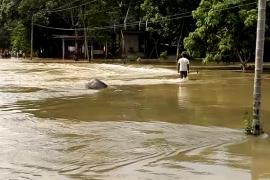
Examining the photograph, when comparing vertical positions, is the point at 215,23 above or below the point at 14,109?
above

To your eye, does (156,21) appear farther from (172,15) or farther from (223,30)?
(223,30)

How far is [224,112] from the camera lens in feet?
45.5

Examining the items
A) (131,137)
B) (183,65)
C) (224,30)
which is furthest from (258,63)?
(224,30)

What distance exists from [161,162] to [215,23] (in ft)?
72.0

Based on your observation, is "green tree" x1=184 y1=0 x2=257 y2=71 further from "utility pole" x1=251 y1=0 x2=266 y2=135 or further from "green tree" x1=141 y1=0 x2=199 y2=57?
"utility pole" x1=251 y1=0 x2=266 y2=135

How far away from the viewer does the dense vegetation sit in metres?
29.6

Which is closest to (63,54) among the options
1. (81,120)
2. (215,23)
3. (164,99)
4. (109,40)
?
(109,40)

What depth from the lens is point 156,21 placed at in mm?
45312

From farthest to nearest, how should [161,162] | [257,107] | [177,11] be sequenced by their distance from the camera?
[177,11], [257,107], [161,162]

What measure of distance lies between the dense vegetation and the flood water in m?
12.1

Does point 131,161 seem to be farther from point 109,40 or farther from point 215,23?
point 109,40

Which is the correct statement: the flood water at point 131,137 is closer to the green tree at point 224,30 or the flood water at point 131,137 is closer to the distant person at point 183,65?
the distant person at point 183,65

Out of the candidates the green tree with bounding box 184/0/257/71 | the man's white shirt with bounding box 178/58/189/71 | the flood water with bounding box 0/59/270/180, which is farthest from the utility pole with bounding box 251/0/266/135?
the green tree with bounding box 184/0/257/71

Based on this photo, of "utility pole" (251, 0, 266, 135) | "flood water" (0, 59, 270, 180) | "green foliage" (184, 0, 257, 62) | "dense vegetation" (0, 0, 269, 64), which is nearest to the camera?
"flood water" (0, 59, 270, 180)
